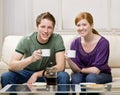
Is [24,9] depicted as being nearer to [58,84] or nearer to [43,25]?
[43,25]

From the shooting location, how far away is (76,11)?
371 cm

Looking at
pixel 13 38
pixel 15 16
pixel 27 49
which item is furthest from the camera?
pixel 15 16

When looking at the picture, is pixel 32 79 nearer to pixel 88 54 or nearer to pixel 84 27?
pixel 88 54

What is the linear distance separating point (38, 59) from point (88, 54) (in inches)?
20.1

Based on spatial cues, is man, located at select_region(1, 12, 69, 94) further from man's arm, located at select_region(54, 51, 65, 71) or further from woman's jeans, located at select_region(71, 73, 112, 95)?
woman's jeans, located at select_region(71, 73, 112, 95)

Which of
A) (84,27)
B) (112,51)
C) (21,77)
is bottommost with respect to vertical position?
(21,77)

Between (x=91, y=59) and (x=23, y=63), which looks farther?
(x=91, y=59)

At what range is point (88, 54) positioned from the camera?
2609 mm

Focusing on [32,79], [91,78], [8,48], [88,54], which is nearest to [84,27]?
[88,54]

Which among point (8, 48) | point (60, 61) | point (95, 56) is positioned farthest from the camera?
point (8, 48)

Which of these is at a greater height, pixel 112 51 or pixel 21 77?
pixel 112 51

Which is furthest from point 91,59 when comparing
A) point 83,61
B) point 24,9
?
point 24,9

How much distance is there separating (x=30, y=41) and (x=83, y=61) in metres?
0.55

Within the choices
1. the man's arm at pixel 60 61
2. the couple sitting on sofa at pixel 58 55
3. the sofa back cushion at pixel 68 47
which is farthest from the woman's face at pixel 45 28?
the sofa back cushion at pixel 68 47
